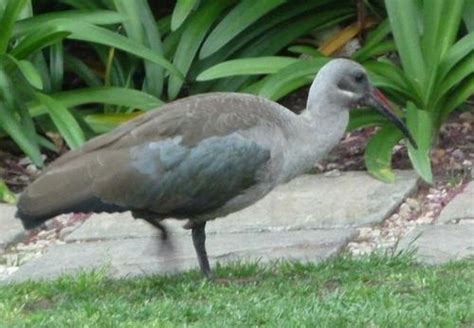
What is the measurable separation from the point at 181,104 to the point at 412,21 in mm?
2245

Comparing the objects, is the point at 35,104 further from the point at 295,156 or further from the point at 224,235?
the point at 295,156

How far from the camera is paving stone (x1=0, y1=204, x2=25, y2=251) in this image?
800 cm

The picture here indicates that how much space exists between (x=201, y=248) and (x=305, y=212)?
1239 millimetres

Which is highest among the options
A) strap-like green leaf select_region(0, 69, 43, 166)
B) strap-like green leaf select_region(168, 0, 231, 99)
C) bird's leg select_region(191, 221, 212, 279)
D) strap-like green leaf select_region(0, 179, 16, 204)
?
strap-like green leaf select_region(168, 0, 231, 99)

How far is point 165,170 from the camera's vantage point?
686cm

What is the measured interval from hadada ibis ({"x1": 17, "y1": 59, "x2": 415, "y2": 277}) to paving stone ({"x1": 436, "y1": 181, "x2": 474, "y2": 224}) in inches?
42.8

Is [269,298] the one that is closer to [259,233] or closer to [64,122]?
[259,233]

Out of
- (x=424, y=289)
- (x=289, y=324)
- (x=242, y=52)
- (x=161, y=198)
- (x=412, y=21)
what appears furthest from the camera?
(x=242, y=52)

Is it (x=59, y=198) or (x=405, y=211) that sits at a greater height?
(x=59, y=198)

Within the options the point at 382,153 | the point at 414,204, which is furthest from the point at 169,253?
the point at 382,153

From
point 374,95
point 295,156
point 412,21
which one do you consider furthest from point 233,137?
point 412,21

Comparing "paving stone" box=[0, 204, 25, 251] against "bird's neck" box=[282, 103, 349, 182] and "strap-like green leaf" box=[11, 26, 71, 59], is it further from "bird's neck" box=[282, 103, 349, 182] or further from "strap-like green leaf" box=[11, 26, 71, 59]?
"bird's neck" box=[282, 103, 349, 182]

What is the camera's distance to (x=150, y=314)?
6.18m

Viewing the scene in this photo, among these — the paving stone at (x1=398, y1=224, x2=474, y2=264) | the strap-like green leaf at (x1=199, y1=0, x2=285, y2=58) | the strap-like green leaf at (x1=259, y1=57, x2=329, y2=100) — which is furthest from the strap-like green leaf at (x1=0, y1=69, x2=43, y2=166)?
the paving stone at (x1=398, y1=224, x2=474, y2=264)
